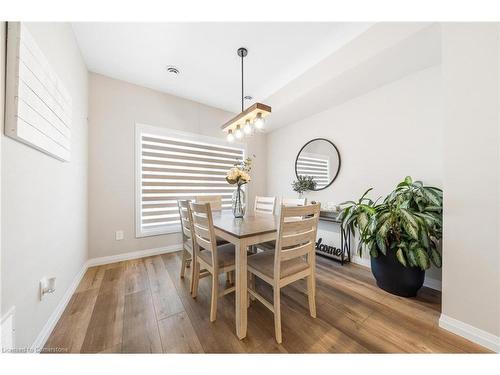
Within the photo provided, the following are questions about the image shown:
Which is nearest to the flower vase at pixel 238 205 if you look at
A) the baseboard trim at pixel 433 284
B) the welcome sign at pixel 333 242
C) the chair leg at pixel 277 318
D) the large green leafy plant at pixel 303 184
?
the chair leg at pixel 277 318

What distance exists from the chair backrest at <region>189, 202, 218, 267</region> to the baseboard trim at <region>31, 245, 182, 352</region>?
113 centimetres

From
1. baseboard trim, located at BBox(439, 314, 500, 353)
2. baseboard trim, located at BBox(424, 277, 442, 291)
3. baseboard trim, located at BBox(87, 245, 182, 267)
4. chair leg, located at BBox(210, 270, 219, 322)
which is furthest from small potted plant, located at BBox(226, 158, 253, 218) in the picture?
baseboard trim, located at BBox(424, 277, 442, 291)

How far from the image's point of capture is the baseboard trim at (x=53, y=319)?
1.17m

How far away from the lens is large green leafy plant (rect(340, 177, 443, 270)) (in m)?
1.55

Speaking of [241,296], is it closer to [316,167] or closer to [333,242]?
[333,242]

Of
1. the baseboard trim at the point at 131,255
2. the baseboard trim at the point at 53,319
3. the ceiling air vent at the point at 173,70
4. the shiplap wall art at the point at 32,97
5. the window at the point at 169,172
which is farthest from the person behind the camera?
the window at the point at 169,172

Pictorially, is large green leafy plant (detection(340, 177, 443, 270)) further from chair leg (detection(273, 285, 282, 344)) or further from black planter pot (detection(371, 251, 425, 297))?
chair leg (detection(273, 285, 282, 344))

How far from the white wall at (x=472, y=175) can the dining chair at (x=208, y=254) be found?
1.66 m

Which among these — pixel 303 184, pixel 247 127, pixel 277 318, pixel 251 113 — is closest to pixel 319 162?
pixel 303 184

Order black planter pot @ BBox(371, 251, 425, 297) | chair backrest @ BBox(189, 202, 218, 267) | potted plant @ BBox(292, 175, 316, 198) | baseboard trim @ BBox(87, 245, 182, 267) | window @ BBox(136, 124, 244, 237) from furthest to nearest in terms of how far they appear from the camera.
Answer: potted plant @ BBox(292, 175, 316, 198) → window @ BBox(136, 124, 244, 237) → baseboard trim @ BBox(87, 245, 182, 267) → black planter pot @ BBox(371, 251, 425, 297) → chair backrest @ BBox(189, 202, 218, 267)

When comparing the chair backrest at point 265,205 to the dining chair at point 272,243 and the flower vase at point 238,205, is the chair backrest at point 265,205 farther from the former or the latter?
the flower vase at point 238,205

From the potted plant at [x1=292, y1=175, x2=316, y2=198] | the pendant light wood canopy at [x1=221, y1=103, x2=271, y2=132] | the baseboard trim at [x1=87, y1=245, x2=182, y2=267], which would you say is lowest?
the baseboard trim at [x1=87, y1=245, x2=182, y2=267]

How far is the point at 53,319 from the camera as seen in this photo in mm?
1380
